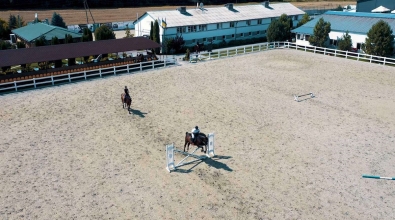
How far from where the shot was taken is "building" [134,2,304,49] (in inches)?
1641

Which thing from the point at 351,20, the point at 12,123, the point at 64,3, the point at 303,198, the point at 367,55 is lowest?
the point at 303,198

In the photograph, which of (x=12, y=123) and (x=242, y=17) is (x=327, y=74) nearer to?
(x=242, y=17)

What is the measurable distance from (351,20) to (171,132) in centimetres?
3133

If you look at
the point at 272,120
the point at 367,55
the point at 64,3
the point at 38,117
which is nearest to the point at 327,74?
the point at 367,55

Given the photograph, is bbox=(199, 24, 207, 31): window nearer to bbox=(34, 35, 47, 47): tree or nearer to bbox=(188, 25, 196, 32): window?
bbox=(188, 25, 196, 32): window

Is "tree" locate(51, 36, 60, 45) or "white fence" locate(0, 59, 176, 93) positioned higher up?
"tree" locate(51, 36, 60, 45)

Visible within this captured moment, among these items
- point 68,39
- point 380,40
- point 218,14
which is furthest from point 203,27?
point 380,40

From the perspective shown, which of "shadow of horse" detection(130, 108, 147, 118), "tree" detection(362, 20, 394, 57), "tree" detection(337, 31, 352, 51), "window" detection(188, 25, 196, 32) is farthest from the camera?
"window" detection(188, 25, 196, 32)

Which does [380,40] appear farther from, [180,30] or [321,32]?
[180,30]

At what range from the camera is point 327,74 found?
3075cm

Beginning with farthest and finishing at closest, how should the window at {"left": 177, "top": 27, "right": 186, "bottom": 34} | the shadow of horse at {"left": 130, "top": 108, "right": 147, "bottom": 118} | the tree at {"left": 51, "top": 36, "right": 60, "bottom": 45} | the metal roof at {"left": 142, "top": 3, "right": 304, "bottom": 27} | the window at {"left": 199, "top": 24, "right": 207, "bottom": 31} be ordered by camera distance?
the window at {"left": 199, "top": 24, "right": 207, "bottom": 31}, the metal roof at {"left": 142, "top": 3, "right": 304, "bottom": 27}, the window at {"left": 177, "top": 27, "right": 186, "bottom": 34}, the tree at {"left": 51, "top": 36, "right": 60, "bottom": 45}, the shadow of horse at {"left": 130, "top": 108, "right": 147, "bottom": 118}

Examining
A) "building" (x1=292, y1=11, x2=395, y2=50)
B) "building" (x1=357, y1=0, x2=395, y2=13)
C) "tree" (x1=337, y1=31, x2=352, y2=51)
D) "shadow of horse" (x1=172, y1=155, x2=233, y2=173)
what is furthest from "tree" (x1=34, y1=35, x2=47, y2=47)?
"building" (x1=357, y1=0, x2=395, y2=13)

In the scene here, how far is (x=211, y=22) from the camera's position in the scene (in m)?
43.4

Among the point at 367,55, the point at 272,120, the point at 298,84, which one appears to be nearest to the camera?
the point at 272,120
